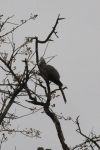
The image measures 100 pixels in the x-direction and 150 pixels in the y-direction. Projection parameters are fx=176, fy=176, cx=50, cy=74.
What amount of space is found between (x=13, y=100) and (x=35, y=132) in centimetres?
165

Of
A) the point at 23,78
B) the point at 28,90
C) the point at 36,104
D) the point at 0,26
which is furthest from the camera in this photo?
the point at 36,104

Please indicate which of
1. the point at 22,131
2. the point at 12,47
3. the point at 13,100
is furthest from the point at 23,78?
the point at 22,131

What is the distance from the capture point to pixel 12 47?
435cm

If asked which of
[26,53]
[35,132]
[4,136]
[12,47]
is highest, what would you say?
[12,47]

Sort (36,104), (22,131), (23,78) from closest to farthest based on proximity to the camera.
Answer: (23,78), (36,104), (22,131)

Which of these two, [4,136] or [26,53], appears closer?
[26,53]

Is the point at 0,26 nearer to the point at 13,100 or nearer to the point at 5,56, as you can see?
the point at 5,56

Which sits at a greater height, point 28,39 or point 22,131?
point 28,39

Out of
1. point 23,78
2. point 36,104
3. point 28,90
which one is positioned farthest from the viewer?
point 36,104

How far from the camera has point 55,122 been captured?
518cm

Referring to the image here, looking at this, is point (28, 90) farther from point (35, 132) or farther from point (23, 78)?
point (35, 132)

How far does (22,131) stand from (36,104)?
1153mm

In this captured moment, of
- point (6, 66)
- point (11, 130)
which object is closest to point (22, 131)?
point (11, 130)

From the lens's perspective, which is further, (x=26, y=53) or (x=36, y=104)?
(x=36, y=104)
